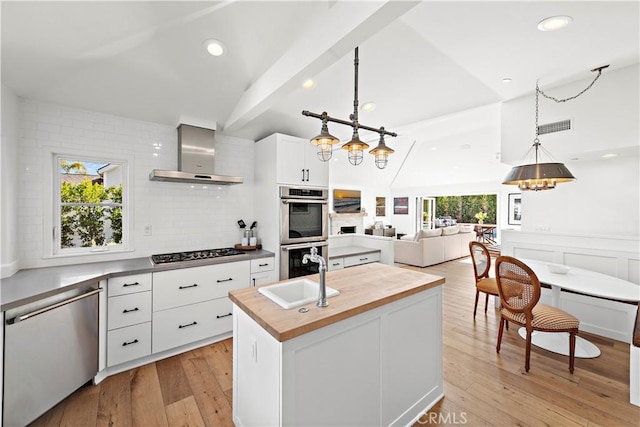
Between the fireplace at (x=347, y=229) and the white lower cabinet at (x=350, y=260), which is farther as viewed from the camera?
the fireplace at (x=347, y=229)

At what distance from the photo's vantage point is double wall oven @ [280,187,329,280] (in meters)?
3.26

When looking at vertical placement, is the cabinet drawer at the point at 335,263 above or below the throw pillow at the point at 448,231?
below

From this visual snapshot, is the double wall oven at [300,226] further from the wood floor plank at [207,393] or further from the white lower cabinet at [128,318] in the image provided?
the white lower cabinet at [128,318]

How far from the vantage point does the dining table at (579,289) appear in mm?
2271

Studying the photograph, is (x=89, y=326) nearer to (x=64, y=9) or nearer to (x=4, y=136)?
(x=4, y=136)

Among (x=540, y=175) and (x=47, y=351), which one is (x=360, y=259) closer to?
(x=540, y=175)

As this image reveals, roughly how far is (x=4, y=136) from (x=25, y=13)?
976 millimetres

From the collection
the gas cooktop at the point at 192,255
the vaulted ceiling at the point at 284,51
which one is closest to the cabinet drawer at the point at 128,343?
the gas cooktop at the point at 192,255

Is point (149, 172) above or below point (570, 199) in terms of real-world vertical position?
above

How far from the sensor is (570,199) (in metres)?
3.51

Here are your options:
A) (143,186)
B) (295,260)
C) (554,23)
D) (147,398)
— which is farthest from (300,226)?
(554,23)

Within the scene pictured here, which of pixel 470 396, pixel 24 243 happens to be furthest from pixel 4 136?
pixel 470 396

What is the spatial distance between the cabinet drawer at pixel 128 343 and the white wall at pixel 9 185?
960 mm

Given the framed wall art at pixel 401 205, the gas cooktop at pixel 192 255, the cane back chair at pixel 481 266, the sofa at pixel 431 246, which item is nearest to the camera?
the gas cooktop at pixel 192 255
